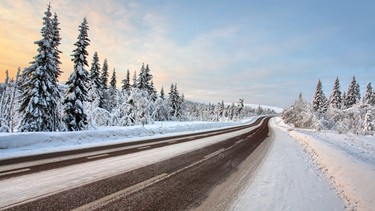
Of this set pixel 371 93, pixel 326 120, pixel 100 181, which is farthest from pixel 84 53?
pixel 371 93

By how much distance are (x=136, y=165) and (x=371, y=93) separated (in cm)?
7309

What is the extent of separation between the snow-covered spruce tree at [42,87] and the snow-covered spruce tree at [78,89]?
1760mm

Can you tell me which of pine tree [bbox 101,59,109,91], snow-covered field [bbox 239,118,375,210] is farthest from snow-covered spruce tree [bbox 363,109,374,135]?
pine tree [bbox 101,59,109,91]

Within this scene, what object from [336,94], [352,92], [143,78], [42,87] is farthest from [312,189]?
[352,92]

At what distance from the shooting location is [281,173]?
331 inches

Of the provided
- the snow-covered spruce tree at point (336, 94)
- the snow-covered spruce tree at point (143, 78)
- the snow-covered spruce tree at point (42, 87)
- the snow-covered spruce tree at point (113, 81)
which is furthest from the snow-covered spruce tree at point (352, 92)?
the snow-covered spruce tree at point (42, 87)

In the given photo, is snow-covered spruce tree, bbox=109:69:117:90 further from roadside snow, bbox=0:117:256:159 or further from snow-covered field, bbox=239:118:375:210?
snow-covered field, bbox=239:118:375:210

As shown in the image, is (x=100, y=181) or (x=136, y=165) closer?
(x=100, y=181)

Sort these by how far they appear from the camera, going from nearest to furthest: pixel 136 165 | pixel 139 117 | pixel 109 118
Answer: pixel 136 165, pixel 109 118, pixel 139 117

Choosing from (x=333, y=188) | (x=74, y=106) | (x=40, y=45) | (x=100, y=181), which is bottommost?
(x=333, y=188)

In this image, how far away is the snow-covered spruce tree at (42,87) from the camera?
22.0 metres

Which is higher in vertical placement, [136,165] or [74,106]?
[74,106]

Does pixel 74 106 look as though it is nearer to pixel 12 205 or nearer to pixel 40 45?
pixel 40 45

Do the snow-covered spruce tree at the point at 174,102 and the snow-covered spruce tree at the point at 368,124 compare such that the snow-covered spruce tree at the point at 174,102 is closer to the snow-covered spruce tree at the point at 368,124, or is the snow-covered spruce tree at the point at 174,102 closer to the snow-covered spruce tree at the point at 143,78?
the snow-covered spruce tree at the point at 143,78
